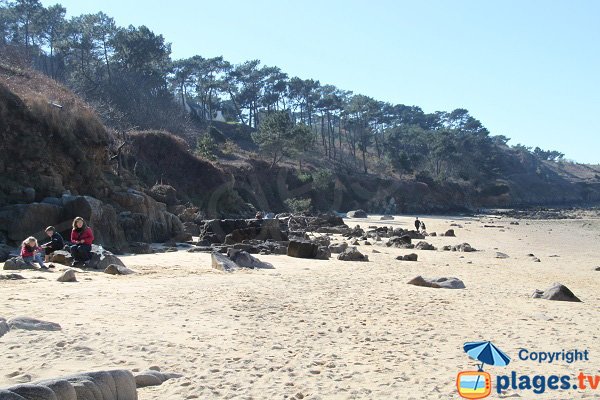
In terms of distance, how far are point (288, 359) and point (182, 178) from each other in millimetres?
32901

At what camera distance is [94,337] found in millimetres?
6148

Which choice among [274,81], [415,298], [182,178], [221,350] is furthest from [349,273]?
[274,81]

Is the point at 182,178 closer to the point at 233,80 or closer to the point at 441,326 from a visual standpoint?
the point at 441,326

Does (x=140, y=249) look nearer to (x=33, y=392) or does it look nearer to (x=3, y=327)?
(x=3, y=327)

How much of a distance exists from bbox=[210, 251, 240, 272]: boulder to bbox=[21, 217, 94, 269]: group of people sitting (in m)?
2.79

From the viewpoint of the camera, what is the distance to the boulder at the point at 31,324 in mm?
6219

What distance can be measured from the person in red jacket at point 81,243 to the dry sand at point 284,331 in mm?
1317

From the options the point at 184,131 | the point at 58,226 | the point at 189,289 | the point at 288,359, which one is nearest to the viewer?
the point at 288,359

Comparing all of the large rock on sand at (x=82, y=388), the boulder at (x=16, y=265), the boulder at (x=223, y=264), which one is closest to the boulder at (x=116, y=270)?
the boulder at (x=16, y=265)

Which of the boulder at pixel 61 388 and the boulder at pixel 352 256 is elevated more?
the boulder at pixel 61 388

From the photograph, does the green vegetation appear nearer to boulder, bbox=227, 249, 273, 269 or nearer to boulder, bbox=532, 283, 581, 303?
boulder, bbox=227, 249, 273, 269

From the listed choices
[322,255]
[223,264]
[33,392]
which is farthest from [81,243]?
[33,392]

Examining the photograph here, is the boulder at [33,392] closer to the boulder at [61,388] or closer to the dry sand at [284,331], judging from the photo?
the boulder at [61,388]

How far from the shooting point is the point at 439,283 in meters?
11.6
